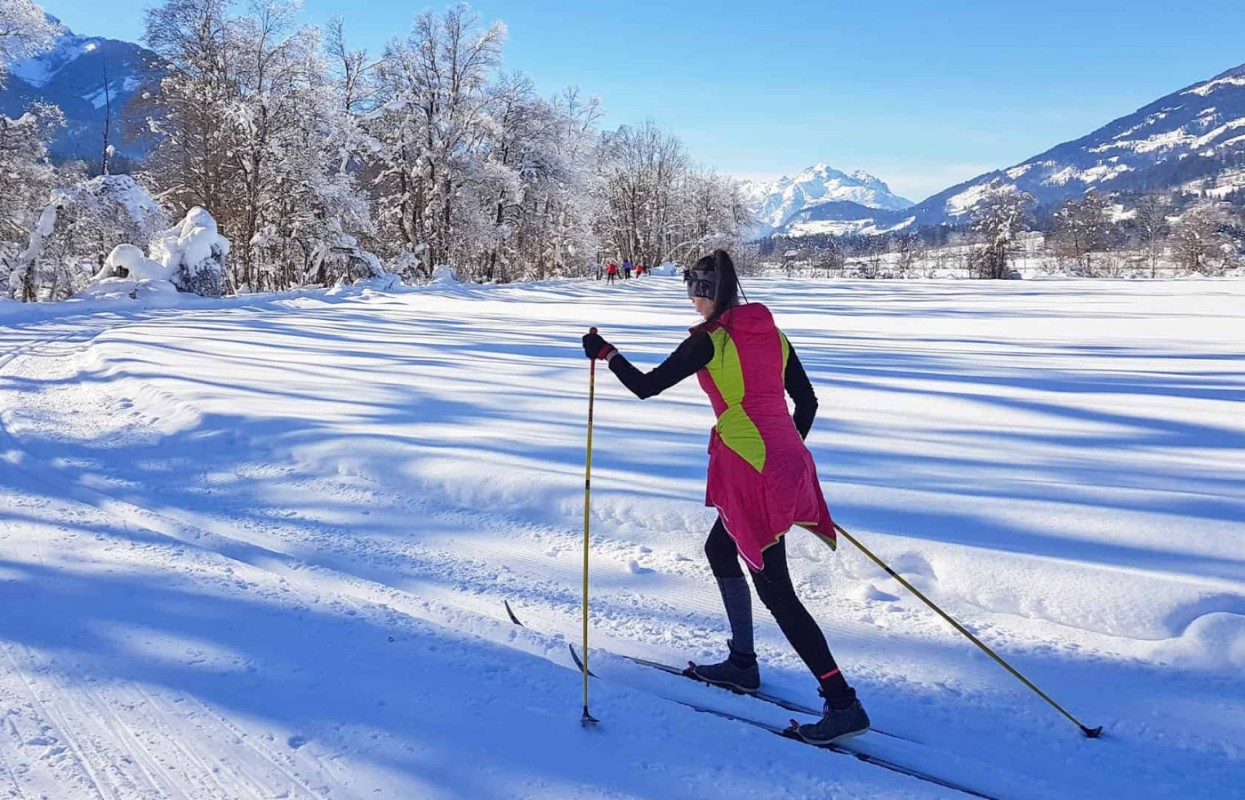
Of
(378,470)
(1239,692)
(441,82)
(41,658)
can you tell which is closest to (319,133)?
(441,82)

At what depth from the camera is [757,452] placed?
2.65m

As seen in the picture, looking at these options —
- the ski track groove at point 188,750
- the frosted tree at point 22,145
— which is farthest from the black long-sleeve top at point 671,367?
the frosted tree at point 22,145

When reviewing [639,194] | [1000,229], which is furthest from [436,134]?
[1000,229]

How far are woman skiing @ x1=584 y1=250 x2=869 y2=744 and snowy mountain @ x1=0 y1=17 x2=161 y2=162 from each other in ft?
95.2

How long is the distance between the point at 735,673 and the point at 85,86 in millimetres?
203465

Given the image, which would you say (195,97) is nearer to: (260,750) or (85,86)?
(260,750)

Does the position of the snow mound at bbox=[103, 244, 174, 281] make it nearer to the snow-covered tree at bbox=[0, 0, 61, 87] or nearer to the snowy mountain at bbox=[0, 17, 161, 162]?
the snowy mountain at bbox=[0, 17, 161, 162]

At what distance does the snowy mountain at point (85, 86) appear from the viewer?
27.7m

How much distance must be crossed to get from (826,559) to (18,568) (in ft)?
14.9

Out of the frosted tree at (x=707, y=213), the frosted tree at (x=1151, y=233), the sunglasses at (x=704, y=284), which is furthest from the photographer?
the frosted tree at (x=1151, y=233)

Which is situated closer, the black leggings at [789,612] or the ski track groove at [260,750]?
the ski track groove at [260,750]

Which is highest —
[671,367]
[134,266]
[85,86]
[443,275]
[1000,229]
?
[85,86]

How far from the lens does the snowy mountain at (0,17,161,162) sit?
27702 millimetres

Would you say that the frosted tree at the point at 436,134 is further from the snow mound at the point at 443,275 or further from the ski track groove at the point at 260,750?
the ski track groove at the point at 260,750
